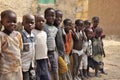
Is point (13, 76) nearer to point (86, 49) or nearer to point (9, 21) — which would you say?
point (9, 21)

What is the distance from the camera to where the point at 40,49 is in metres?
4.09

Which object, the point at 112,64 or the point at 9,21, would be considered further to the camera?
the point at 112,64

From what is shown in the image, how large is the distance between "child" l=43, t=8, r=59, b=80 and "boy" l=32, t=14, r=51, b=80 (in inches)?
8.3

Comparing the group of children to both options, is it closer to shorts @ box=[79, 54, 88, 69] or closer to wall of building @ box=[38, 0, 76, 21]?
shorts @ box=[79, 54, 88, 69]

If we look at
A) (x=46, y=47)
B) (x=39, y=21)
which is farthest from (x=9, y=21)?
(x=46, y=47)

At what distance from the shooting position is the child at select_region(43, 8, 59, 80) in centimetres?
437

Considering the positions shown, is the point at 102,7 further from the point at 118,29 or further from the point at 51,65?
the point at 51,65

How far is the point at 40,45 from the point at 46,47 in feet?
0.43

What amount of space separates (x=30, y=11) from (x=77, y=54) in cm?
137

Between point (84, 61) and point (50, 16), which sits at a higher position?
point (50, 16)

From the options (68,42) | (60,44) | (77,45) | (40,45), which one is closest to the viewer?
(40,45)

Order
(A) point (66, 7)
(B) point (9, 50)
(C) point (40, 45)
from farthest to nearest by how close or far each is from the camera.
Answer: (A) point (66, 7) < (C) point (40, 45) < (B) point (9, 50)

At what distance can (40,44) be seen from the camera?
4.09m

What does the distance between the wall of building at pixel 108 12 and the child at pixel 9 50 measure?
37.1 ft
